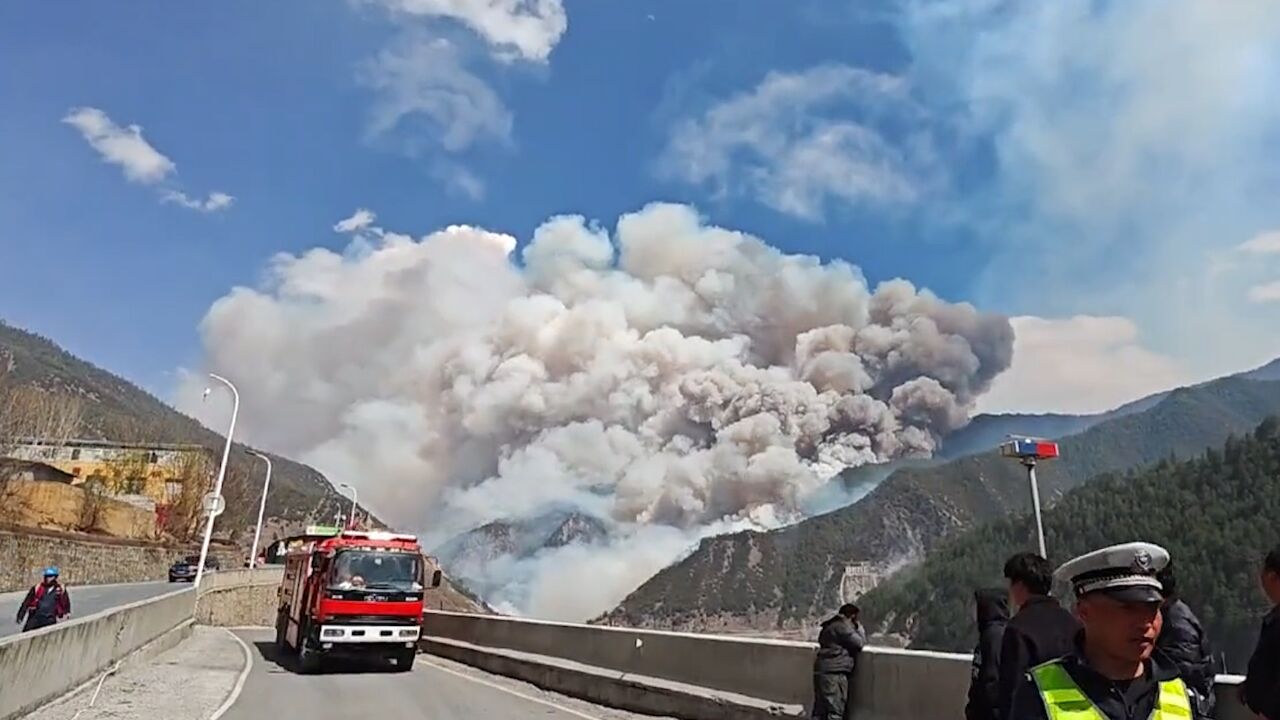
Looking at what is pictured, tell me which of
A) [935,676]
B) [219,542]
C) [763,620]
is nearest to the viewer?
[935,676]

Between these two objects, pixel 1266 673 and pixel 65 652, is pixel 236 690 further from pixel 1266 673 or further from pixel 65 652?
pixel 1266 673

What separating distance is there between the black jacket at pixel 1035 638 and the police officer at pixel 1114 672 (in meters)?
1.43

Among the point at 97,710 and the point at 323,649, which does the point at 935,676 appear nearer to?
the point at 97,710

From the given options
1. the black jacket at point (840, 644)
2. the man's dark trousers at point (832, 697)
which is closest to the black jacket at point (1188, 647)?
the black jacket at point (840, 644)

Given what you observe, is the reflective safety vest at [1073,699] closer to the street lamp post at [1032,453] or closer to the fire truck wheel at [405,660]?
the street lamp post at [1032,453]

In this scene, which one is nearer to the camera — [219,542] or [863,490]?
[219,542]

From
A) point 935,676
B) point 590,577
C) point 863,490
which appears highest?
point 863,490

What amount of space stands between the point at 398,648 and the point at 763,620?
1788 inches

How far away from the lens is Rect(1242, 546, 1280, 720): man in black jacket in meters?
3.51

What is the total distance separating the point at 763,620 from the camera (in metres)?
60.6

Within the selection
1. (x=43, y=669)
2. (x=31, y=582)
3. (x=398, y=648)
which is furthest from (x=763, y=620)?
(x=43, y=669)

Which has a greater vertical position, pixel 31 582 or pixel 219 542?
pixel 219 542

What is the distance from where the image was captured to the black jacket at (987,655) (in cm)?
466

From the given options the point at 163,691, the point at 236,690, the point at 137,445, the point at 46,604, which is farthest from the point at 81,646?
the point at 137,445
